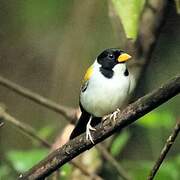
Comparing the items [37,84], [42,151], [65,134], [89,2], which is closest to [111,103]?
[65,134]

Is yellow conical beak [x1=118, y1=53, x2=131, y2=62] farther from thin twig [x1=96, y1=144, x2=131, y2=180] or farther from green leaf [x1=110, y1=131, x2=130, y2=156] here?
green leaf [x1=110, y1=131, x2=130, y2=156]

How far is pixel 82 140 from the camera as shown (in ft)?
5.98

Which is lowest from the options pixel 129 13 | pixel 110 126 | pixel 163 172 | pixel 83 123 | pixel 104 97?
pixel 163 172

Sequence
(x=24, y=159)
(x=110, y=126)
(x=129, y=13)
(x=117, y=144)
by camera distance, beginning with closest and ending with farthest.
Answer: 1. (x=129, y=13)
2. (x=110, y=126)
3. (x=24, y=159)
4. (x=117, y=144)

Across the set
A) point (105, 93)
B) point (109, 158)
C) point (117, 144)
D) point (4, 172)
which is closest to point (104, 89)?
point (105, 93)

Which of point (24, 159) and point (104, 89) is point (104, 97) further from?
point (24, 159)

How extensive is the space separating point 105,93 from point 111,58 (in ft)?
0.78

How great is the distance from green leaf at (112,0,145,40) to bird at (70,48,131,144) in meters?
1.10

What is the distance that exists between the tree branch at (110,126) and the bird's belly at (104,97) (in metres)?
0.64

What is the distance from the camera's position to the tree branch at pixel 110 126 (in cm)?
150

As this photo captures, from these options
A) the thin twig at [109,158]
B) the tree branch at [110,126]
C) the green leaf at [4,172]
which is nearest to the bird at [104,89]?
the thin twig at [109,158]

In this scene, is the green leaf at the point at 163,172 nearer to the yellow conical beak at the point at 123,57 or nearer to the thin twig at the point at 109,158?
the thin twig at the point at 109,158

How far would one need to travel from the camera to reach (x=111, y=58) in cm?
272

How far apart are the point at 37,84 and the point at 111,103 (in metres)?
2.37
